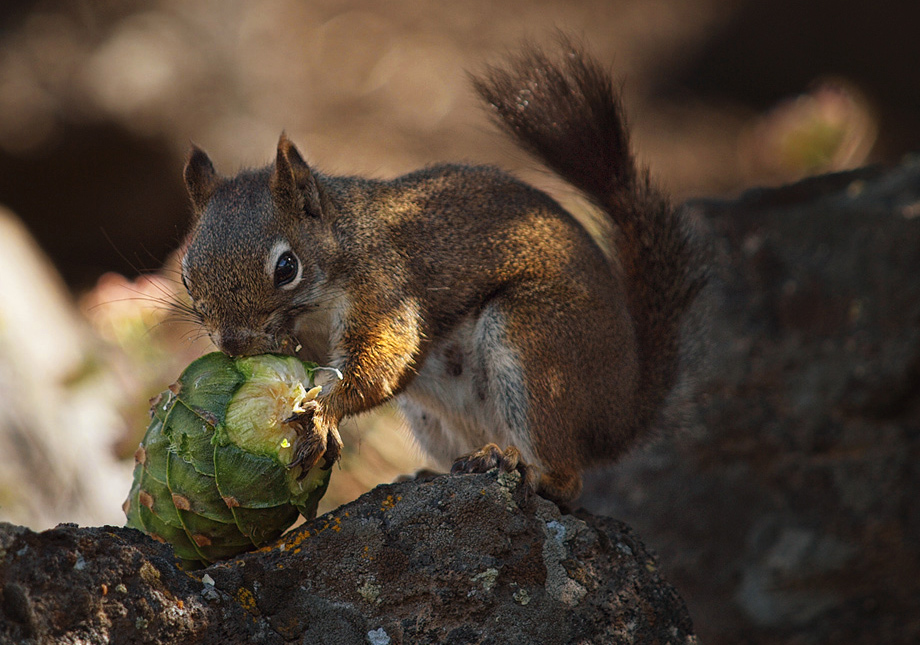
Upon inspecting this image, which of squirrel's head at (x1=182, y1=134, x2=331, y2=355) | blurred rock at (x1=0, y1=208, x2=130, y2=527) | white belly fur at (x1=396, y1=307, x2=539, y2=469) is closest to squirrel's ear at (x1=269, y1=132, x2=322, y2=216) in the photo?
squirrel's head at (x1=182, y1=134, x2=331, y2=355)

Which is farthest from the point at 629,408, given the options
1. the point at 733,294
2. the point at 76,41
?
the point at 76,41

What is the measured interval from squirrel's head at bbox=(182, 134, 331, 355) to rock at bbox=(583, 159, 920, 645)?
4.73 feet

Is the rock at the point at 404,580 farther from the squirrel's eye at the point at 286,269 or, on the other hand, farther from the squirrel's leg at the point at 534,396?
the squirrel's eye at the point at 286,269

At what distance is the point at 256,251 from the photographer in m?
2.16

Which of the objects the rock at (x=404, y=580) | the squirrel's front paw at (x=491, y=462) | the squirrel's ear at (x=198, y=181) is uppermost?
the squirrel's ear at (x=198, y=181)

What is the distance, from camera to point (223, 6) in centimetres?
733

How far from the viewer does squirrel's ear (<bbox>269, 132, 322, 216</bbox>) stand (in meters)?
2.32

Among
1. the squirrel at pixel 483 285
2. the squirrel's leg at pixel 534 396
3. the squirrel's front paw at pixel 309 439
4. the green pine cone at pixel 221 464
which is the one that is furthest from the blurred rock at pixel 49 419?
the squirrel's leg at pixel 534 396

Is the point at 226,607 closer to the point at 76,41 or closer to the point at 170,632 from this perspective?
the point at 170,632

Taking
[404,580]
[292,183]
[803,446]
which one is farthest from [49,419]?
[803,446]

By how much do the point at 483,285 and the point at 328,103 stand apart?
214 inches

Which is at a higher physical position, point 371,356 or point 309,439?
point 371,356

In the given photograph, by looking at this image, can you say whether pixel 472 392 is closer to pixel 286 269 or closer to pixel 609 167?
pixel 286 269

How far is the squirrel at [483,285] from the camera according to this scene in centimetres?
219
